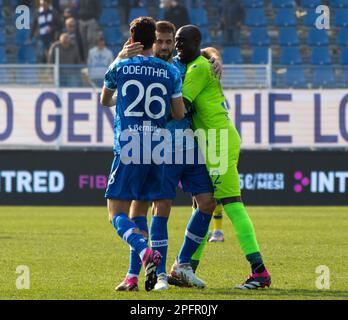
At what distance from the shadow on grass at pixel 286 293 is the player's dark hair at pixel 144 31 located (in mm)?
2064

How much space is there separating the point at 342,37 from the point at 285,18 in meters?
1.37

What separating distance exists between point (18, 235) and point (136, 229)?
6.29 metres

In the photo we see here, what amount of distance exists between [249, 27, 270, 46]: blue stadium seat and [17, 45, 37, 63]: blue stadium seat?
494 cm

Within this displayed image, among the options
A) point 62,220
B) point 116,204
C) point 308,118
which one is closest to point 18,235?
point 62,220

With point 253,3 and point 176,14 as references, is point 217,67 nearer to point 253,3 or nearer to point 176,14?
point 176,14

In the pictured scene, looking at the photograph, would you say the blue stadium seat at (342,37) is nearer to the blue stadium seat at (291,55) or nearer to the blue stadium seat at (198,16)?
the blue stadium seat at (291,55)

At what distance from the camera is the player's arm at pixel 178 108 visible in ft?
29.6

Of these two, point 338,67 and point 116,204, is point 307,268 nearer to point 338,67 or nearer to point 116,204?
point 116,204

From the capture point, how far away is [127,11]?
2545 cm

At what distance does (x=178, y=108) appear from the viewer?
903 centimetres

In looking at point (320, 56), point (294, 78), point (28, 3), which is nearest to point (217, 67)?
point (294, 78)

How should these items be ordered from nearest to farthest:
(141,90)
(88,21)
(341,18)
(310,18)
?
(141,90)
(88,21)
(341,18)
(310,18)

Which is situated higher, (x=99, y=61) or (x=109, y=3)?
(x=109, y=3)

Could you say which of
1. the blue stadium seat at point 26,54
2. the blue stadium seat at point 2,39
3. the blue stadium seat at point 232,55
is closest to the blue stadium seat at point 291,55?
the blue stadium seat at point 232,55
